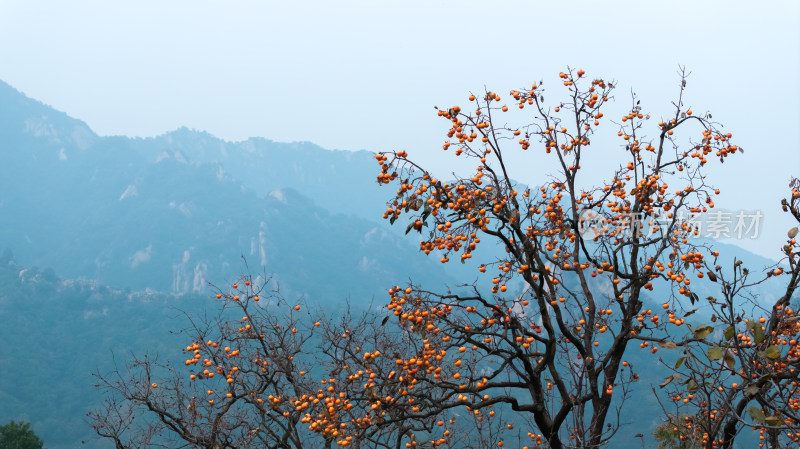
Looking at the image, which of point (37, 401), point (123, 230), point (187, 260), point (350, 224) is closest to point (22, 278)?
point (37, 401)

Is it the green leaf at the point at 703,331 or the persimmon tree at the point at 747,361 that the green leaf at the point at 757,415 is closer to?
the persimmon tree at the point at 747,361

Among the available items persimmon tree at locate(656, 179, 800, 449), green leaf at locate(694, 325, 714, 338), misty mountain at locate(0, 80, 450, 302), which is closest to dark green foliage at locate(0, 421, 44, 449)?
persimmon tree at locate(656, 179, 800, 449)

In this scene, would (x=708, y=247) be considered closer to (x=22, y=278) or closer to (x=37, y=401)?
(x=37, y=401)

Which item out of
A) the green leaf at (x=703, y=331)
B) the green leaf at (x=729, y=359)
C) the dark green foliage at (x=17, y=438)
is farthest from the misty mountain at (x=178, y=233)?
the green leaf at (x=729, y=359)

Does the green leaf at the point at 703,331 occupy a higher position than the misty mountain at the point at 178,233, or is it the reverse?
Result: the misty mountain at the point at 178,233

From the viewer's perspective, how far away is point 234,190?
196 meters

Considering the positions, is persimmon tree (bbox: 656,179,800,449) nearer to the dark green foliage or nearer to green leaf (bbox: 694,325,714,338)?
green leaf (bbox: 694,325,714,338)

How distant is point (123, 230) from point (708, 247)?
182156 mm

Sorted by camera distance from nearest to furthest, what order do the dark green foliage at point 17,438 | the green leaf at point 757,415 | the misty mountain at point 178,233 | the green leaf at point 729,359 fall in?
A: 1. the green leaf at point 729,359
2. the green leaf at point 757,415
3. the dark green foliage at point 17,438
4. the misty mountain at point 178,233

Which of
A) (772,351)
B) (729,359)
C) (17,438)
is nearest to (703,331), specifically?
(729,359)

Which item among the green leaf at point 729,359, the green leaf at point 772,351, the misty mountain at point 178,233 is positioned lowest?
the green leaf at point 729,359

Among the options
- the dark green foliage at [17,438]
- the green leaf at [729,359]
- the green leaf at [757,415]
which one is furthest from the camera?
the dark green foliage at [17,438]

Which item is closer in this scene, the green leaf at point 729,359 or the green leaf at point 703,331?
the green leaf at point 729,359

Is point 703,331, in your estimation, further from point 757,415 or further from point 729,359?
point 757,415
